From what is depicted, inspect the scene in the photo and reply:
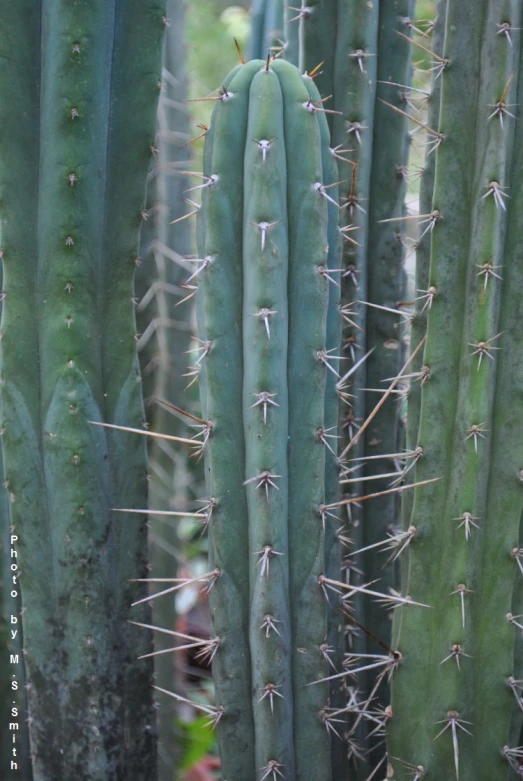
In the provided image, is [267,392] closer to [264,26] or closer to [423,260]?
[423,260]

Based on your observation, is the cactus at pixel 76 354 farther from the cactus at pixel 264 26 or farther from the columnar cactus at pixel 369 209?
the cactus at pixel 264 26

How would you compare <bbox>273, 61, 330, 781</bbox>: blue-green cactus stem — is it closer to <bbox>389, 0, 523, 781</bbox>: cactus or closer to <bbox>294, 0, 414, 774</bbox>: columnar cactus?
<bbox>389, 0, 523, 781</bbox>: cactus

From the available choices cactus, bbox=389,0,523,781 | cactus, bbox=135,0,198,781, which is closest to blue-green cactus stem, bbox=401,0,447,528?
cactus, bbox=389,0,523,781

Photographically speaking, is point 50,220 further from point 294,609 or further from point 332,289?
point 294,609

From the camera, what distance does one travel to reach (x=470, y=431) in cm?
188

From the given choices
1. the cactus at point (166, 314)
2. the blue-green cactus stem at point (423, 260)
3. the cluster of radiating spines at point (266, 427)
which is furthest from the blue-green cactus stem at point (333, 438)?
the cactus at point (166, 314)

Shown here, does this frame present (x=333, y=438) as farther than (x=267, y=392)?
Yes

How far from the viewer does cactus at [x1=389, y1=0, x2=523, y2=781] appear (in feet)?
6.16

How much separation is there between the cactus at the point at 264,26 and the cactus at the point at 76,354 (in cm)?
86

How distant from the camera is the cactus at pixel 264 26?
299 centimetres

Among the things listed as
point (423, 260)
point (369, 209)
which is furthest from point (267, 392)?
point (369, 209)

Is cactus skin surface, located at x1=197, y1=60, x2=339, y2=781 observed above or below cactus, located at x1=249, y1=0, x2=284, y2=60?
below

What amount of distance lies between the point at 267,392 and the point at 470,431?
421 mm

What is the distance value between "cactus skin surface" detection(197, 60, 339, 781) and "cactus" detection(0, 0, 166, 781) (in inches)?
13.4
